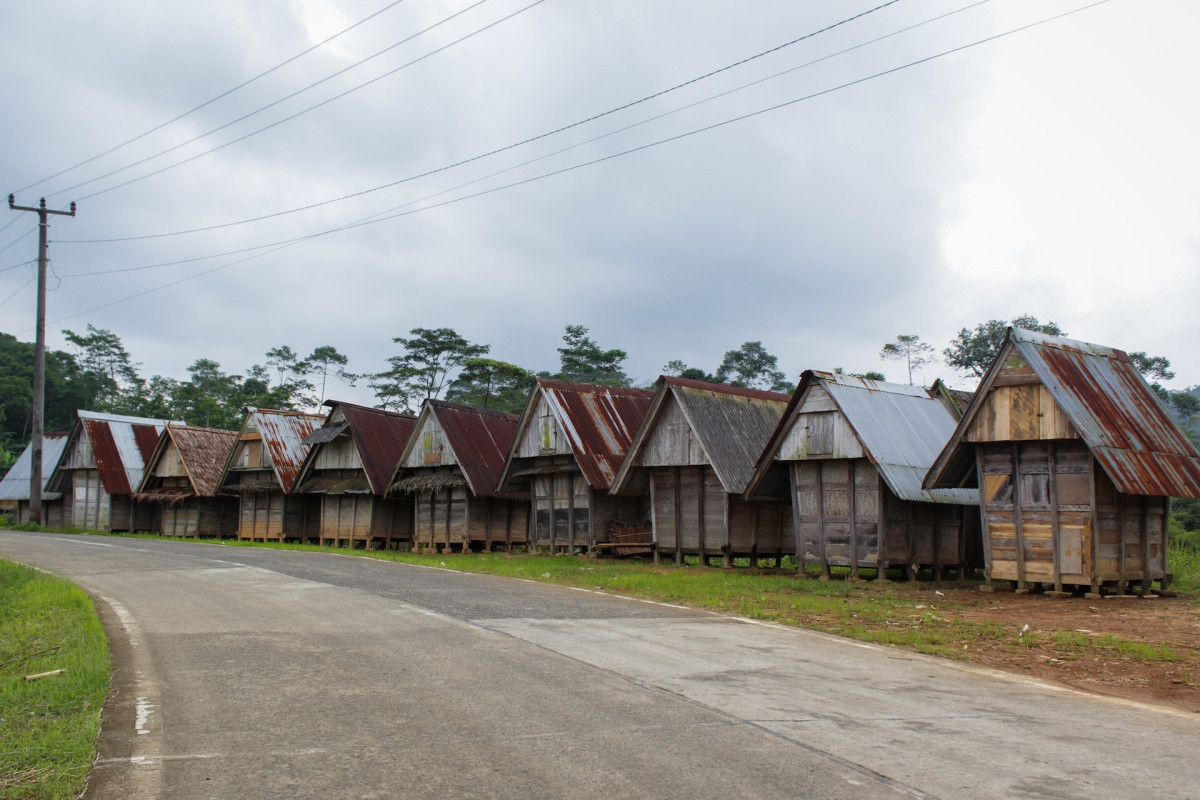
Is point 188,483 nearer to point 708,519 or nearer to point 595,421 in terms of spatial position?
point 595,421

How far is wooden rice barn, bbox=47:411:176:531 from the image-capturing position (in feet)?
162

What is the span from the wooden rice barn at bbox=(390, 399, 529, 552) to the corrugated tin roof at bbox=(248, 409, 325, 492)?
27.5 feet

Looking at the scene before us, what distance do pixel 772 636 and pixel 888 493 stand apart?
9.80m

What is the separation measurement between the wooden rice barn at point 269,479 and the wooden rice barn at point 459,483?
915 cm

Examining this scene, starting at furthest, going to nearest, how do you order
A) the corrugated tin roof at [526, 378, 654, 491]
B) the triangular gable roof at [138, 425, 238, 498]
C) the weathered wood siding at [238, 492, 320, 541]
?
1. the triangular gable roof at [138, 425, 238, 498]
2. the weathered wood siding at [238, 492, 320, 541]
3. the corrugated tin roof at [526, 378, 654, 491]

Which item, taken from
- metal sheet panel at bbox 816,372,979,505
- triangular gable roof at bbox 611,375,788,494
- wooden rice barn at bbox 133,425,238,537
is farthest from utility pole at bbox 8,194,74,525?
metal sheet panel at bbox 816,372,979,505

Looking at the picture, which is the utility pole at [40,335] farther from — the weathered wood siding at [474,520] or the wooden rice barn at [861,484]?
the wooden rice barn at [861,484]

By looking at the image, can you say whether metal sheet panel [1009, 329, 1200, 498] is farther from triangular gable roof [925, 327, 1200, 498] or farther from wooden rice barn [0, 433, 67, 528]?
wooden rice barn [0, 433, 67, 528]

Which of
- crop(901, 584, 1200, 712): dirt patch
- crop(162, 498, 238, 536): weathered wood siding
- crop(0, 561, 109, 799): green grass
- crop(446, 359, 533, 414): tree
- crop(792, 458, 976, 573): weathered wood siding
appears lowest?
crop(162, 498, 238, 536): weathered wood siding

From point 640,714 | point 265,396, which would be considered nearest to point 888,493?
point 640,714

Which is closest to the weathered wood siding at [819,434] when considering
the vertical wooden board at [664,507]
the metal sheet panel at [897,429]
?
the metal sheet panel at [897,429]

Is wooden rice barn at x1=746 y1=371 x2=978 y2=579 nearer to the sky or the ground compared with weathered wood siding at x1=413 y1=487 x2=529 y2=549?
nearer to the sky

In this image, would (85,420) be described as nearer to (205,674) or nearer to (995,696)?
(205,674)

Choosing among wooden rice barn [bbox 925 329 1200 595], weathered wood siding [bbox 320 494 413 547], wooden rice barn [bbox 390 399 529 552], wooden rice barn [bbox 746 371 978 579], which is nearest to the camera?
wooden rice barn [bbox 925 329 1200 595]
